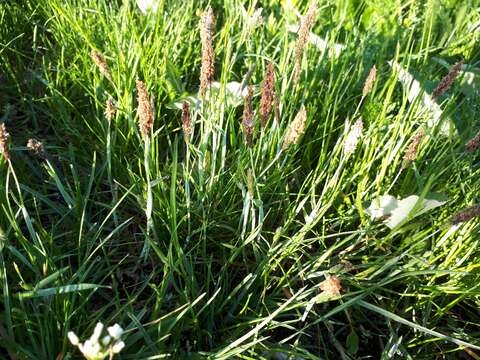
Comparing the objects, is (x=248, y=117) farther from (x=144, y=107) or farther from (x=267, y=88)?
(x=144, y=107)

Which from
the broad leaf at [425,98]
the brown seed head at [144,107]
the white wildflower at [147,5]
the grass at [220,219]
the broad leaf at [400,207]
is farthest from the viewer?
the white wildflower at [147,5]

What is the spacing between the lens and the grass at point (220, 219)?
40.6 inches

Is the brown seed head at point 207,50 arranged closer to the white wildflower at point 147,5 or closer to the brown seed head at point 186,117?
the brown seed head at point 186,117

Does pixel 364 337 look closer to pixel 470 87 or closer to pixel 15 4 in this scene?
pixel 470 87

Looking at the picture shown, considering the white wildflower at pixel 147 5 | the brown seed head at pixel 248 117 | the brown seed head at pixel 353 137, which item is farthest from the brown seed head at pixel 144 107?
the white wildflower at pixel 147 5

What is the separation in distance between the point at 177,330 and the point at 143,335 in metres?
0.10

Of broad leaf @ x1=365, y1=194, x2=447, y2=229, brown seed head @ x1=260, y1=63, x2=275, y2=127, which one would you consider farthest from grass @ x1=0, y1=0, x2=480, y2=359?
brown seed head @ x1=260, y1=63, x2=275, y2=127

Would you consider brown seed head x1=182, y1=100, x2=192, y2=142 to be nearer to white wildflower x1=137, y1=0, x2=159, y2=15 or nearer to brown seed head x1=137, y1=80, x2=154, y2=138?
brown seed head x1=137, y1=80, x2=154, y2=138

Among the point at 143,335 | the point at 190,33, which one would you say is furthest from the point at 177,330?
the point at 190,33

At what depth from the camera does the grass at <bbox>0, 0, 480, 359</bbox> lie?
103cm

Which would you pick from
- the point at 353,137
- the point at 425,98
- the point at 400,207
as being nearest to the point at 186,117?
the point at 353,137

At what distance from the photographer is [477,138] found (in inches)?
42.4

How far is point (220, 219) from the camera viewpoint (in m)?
1.26

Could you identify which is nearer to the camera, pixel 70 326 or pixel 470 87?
pixel 70 326
